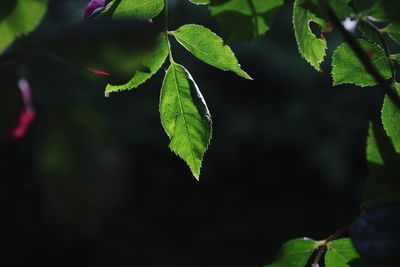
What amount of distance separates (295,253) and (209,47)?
229 millimetres

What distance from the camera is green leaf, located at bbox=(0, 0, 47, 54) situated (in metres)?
0.40

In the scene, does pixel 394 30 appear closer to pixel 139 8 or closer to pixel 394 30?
pixel 394 30

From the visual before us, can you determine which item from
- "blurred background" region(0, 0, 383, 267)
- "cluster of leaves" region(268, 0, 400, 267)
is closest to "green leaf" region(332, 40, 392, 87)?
"cluster of leaves" region(268, 0, 400, 267)

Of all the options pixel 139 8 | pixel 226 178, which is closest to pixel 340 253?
pixel 139 8

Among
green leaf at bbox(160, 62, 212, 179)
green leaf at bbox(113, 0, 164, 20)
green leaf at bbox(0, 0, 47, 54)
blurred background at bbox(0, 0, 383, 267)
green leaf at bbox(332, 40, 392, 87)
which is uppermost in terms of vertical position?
green leaf at bbox(0, 0, 47, 54)

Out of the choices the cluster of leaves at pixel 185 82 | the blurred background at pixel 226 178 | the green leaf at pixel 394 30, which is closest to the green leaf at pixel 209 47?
the cluster of leaves at pixel 185 82

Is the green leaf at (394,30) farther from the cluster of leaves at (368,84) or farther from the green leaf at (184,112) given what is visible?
the green leaf at (184,112)

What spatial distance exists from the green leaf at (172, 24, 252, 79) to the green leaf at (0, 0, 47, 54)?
0.18 metres

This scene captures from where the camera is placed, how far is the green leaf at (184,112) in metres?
0.56

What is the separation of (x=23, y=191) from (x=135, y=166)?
1.12 metres

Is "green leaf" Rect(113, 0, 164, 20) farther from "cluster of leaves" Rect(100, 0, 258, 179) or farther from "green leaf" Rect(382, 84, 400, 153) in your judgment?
"green leaf" Rect(382, 84, 400, 153)

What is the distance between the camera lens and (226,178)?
5.84 metres

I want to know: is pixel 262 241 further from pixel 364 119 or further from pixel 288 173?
pixel 364 119

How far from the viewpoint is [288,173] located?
5844 mm
